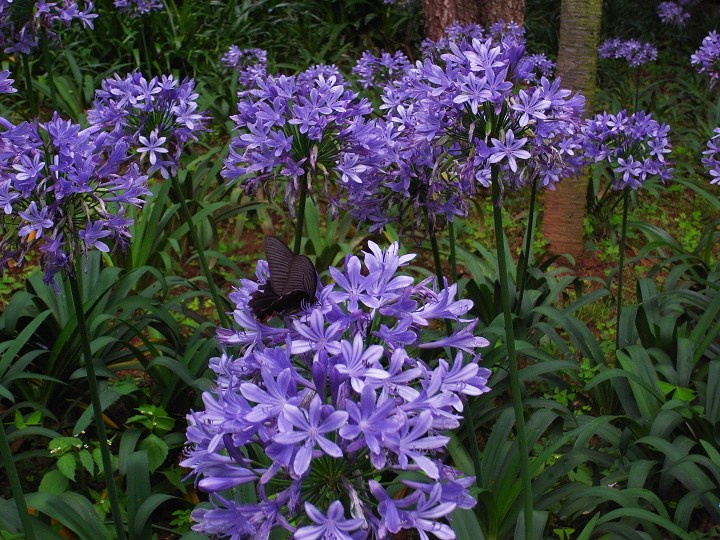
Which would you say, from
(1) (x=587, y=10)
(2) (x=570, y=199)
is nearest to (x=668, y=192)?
(2) (x=570, y=199)

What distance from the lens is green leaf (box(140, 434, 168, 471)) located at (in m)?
2.81

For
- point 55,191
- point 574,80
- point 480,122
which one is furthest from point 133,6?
point 480,122

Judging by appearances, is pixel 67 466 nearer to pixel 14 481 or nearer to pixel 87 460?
pixel 87 460

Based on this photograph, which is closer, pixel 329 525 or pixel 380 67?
pixel 329 525

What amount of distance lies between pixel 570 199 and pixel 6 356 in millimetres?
3457

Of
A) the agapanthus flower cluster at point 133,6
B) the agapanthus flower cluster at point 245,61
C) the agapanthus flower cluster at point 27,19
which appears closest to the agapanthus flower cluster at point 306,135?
the agapanthus flower cluster at point 27,19

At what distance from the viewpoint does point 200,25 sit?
8.69 m

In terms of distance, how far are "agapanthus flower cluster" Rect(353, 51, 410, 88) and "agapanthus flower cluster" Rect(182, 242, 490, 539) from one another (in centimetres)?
A: 366

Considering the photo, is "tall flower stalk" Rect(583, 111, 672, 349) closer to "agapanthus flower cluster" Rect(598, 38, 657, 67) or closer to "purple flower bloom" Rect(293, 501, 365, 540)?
"purple flower bloom" Rect(293, 501, 365, 540)

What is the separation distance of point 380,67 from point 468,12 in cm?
159

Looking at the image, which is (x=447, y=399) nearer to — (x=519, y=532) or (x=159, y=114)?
(x=519, y=532)

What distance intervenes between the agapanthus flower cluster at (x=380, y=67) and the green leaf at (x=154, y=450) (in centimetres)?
281

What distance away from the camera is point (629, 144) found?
327 centimetres

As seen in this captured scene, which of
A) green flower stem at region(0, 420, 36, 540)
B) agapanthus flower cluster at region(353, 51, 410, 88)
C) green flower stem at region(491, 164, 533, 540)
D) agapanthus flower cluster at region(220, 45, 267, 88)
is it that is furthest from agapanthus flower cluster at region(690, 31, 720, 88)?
green flower stem at region(0, 420, 36, 540)
